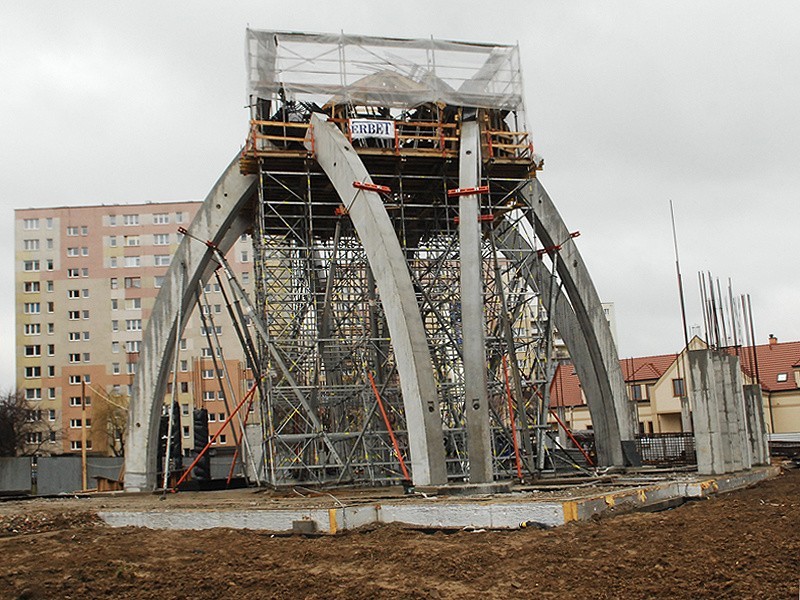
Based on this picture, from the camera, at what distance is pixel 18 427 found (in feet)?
151

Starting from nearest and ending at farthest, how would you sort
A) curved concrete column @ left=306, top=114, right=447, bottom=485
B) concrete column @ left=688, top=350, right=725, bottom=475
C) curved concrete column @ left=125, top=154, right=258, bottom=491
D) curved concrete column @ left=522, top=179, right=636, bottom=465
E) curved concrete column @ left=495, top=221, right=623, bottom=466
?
1. curved concrete column @ left=306, top=114, right=447, bottom=485
2. concrete column @ left=688, top=350, right=725, bottom=475
3. curved concrete column @ left=125, top=154, right=258, bottom=491
4. curved concrete column @ left=522, top=179, right=636, bottom=465
5. curved concrete column @ left=495, top=221, right=623, bottom=466

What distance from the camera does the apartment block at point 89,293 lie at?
5881 cm

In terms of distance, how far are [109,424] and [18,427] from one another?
7.83m

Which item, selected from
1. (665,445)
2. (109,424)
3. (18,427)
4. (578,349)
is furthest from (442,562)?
(109,424)

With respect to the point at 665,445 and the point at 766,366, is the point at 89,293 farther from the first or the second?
the point at 665,445

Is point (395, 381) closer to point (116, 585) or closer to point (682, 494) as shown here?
point (682, 494)

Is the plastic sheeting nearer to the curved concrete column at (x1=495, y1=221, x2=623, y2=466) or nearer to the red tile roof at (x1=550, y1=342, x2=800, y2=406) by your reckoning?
the curved concrete column at (x1=495, y1=221, x2=623, y2=466)

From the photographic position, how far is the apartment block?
193 feet

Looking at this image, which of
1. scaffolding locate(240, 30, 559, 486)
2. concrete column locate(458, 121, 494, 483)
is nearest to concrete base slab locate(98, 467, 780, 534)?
concrete column locate(458, 121, 494, 483)

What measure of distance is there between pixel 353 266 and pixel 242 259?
37007mm

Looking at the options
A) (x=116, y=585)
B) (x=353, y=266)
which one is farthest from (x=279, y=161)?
(x=116, y=585)

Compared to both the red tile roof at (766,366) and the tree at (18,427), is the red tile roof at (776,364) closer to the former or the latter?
the red tile roof at (766,366)

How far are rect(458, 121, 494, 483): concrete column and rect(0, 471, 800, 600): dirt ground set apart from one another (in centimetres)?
510

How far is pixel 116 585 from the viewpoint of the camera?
953cm
